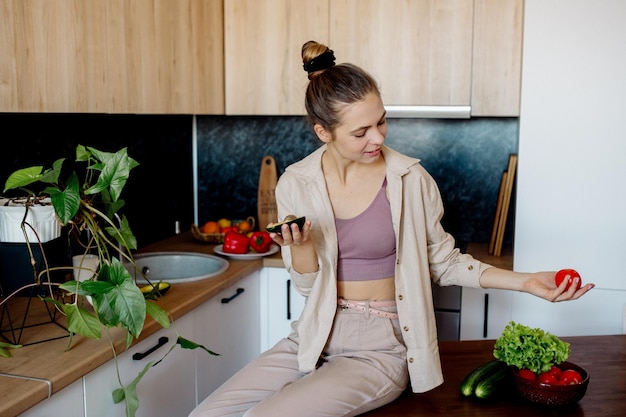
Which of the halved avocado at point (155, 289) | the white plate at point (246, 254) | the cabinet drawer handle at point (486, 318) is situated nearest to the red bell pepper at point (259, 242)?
the white plate at point (246, 254)

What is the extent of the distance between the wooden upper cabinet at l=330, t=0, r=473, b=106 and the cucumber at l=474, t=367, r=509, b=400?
1.60 meters

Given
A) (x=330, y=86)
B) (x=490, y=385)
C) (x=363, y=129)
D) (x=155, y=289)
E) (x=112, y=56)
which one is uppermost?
(x=112, y=56)

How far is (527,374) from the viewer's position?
168 centimetres

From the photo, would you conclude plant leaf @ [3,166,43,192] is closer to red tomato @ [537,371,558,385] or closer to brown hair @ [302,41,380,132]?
brown hair @ [302,41,380,132]

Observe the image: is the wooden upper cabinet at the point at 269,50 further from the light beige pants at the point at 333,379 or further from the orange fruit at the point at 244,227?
the light beige pants at the point at 333,379

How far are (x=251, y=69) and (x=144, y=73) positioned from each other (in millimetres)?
758

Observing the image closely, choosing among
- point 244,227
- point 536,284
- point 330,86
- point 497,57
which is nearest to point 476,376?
point 536,284

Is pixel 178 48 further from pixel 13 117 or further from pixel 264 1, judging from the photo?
pixel 13 117

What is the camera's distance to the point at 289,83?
10.6ft

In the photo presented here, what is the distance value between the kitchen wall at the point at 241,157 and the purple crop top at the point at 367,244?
129 centimetres

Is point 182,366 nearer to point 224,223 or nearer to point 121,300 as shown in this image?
point 121,300

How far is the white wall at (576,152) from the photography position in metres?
2.71

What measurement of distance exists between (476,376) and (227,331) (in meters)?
1.32

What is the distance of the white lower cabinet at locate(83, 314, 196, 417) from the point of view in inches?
76.2
